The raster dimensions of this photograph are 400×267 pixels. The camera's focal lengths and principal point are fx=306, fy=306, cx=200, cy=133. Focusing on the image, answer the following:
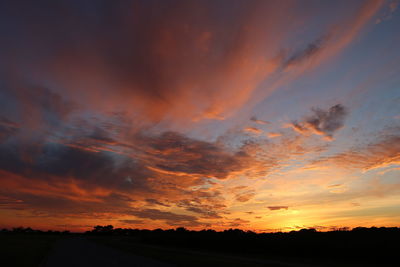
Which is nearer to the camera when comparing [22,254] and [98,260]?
[98,260]

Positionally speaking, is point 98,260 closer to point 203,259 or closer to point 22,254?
point 203,259

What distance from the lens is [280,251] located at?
138 ft

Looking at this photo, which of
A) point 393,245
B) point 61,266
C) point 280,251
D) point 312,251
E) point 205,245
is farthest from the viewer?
point 205,245

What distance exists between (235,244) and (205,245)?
420 inches

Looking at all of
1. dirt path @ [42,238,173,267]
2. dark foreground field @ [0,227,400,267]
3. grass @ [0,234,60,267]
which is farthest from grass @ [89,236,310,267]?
grass @ [0,234,60,267]

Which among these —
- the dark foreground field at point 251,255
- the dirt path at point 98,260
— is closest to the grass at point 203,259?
the dark foreground field at point 251,255

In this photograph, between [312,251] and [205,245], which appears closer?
[312,251]

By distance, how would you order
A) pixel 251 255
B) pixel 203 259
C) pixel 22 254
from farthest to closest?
pixel 251 255
pixel 22 254
pixel 203 259

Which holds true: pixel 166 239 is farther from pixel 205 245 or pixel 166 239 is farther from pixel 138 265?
pixel 138 265

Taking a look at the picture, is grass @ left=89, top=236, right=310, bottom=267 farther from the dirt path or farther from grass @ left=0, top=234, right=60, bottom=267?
grass @ left=0, top=234, right=60, bottom=267

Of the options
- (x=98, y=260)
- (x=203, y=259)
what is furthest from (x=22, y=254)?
(x=203, y=259)

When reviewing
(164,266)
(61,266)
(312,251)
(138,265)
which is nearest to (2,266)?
(61,266)

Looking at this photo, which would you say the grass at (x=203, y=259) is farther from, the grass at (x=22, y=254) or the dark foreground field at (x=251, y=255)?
the grass at (x=22, y=254)

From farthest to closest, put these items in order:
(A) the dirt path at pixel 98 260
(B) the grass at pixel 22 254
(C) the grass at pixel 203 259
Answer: (C) the grass at pixel 203 259
(B) the grass at pixel 22 254
(A) the dirt path at pixel 98 260
